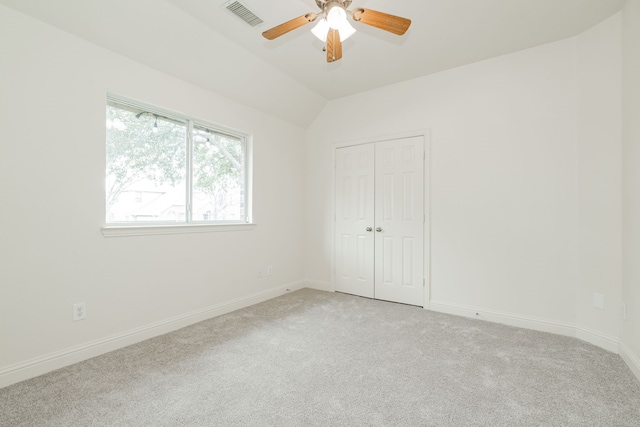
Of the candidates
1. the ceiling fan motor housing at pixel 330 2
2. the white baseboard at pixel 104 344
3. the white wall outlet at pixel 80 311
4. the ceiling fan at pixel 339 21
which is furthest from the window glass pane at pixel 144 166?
the ceiling fan motor housing at pixel 330 2

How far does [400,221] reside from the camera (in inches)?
143

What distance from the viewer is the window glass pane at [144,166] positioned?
2482mm

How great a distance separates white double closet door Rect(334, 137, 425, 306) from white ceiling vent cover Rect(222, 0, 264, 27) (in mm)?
2004

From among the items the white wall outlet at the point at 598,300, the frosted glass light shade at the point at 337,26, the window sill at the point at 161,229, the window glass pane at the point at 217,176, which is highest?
the frosted glass light shade at the point at 337,26

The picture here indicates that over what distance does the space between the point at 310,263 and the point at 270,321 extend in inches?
59.7

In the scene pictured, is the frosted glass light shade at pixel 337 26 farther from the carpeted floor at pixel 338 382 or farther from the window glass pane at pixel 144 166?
the carpeted floor at pixel 338 382

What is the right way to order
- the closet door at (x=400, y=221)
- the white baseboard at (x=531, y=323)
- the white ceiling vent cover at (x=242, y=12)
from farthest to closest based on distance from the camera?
1. the closet door at (x=400, y=221)
2. the white baseboard at (x=531, y=323)
3. the white ceiling vent cover at (x=242, y=12)

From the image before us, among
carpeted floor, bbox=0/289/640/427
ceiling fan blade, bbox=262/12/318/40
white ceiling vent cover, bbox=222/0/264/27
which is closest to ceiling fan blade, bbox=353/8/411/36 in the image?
ceiling fan blade, bbox=262/12/318/40

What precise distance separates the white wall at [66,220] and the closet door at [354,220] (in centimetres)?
191

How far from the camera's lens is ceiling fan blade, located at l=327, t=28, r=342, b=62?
2.00 meters

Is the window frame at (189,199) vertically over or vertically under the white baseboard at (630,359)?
over

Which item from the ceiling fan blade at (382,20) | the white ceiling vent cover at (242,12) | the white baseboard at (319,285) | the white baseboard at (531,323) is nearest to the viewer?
the ceiling fan blade at (382,20)

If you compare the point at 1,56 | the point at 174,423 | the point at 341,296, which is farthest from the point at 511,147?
the point at 1,56

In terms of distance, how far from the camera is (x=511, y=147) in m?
2.96
